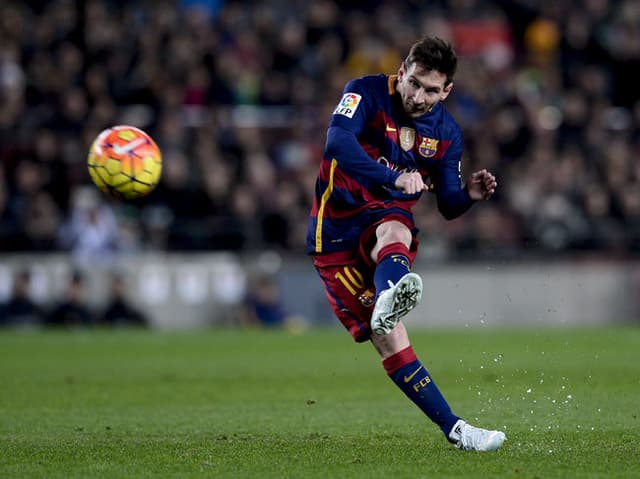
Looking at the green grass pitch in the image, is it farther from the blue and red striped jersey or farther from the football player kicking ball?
the blue and red striped jersey

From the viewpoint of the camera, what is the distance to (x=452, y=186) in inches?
302

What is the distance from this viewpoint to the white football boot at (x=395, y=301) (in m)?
6.79

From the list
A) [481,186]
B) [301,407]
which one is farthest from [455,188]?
[301,407]

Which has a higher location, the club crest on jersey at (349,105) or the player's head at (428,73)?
the player's head at (428,73)

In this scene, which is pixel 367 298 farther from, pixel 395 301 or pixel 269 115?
pixel 269 115

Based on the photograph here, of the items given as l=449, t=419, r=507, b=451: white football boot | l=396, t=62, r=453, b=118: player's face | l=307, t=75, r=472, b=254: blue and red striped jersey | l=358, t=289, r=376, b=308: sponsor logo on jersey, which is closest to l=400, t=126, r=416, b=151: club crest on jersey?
l=307, t=75, r=472, b=254: blue and red striped jersey

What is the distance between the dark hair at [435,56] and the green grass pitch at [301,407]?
220 centimetres

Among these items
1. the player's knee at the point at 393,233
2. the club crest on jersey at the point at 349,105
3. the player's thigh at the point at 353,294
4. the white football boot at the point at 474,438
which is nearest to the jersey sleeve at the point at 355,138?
the club crest on jersey at the point at 349,105

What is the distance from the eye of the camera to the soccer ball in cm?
890

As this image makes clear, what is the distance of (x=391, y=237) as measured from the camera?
7.39m

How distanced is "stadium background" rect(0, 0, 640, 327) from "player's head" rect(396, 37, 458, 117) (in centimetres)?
1195

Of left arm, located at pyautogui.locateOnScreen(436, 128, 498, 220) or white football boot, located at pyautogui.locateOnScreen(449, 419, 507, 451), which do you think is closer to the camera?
white football boot, located at pyautogui.locateOnScreen(449, 419, 507, 451)

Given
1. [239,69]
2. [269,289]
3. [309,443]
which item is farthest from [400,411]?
[239,69]

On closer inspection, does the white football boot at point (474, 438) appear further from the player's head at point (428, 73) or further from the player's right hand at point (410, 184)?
the player's head at point (428, 73)
